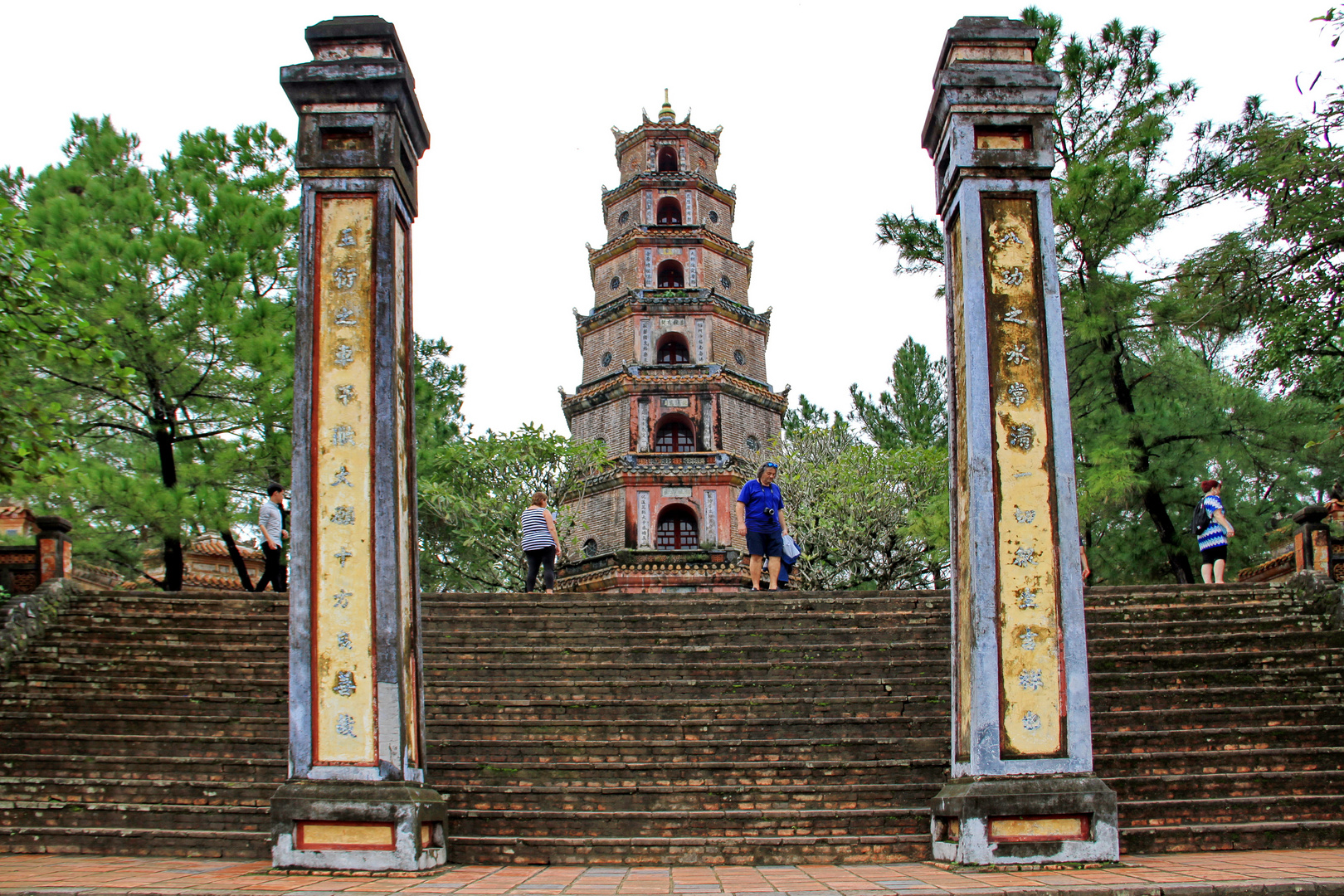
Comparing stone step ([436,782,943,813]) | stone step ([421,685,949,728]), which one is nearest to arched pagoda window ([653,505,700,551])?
stone step ([421,685,949,728])

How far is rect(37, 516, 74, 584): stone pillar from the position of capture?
8.64 m

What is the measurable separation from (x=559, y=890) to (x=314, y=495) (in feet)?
7.49

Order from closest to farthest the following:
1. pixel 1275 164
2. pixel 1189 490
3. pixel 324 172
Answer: pixel 324 172 → pixel 1275 164 → pixel 1189 490

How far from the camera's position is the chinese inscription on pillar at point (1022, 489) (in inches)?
196

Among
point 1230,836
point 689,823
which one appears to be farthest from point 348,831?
point 1230,836

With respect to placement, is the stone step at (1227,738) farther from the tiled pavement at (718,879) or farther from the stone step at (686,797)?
the stone step at (686,797)

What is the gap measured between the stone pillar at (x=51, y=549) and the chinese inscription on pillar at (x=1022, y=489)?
7690mm

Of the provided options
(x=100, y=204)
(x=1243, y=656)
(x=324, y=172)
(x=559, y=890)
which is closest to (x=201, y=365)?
(x=100, y=204)

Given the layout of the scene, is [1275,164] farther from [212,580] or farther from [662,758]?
[212,580]

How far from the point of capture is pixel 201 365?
1224 cm

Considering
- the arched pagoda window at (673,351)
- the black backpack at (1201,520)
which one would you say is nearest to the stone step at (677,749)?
the black backpack at (1201,520)

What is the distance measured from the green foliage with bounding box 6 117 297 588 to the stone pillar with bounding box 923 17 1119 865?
890 cm

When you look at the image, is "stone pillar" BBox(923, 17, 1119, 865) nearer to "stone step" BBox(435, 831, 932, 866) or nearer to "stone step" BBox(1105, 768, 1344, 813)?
"stone step" BBox(435, 831, 932, 866)

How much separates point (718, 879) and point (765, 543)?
470cm
